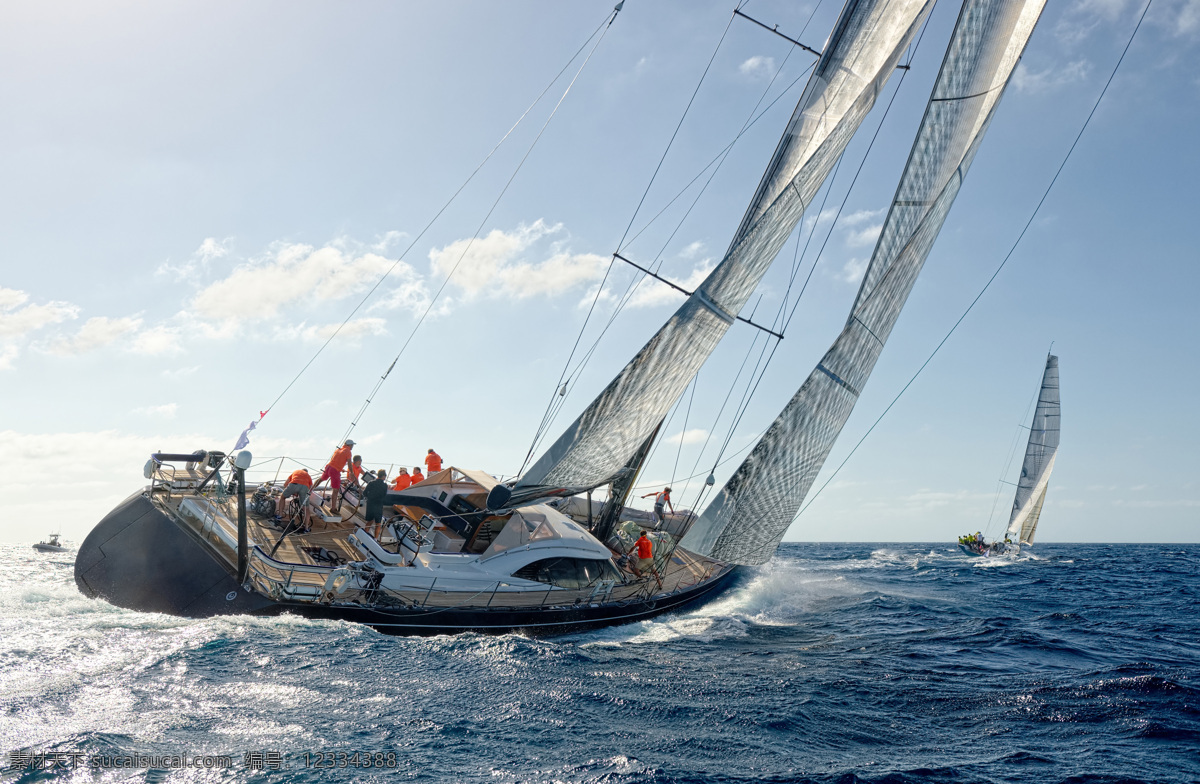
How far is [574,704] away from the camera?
329 inches

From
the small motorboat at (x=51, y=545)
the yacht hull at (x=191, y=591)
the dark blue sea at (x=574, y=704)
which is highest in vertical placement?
the yacht hull at (x=191, y=591)

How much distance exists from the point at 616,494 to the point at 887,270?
26.0 ft

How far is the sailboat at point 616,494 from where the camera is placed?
10891 millimetres

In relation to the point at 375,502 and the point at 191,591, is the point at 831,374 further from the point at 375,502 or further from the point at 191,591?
the point at 191,591

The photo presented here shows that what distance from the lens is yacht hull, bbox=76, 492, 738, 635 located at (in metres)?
10.4

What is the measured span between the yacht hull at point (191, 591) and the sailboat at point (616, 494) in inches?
1.2

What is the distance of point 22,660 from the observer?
8.44 meters

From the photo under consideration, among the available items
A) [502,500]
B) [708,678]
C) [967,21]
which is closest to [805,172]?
[967,21]

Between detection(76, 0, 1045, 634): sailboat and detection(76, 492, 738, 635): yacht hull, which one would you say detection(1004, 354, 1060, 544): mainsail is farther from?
detection(76, 492, 738, 635): yacht hull

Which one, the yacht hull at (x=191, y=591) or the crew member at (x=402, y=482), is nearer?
the yacht hull at (x=191, y=591)

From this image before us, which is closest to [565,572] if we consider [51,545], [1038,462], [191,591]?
[191,591]

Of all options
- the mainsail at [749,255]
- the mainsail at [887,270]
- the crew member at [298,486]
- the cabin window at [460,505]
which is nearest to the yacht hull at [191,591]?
the crew member at [298,486]

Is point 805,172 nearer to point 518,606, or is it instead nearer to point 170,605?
point 518,606

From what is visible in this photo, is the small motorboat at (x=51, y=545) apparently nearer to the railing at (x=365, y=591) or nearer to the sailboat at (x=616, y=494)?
the sailboat at (x=616, y=494)
